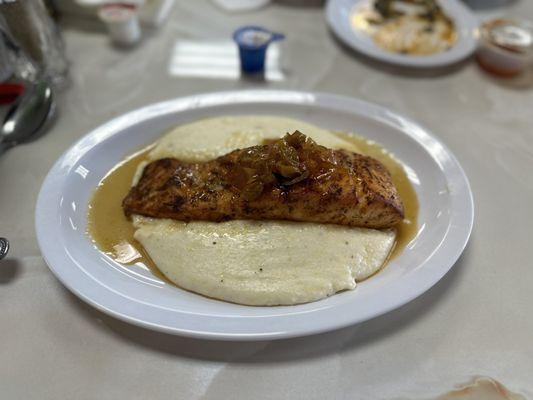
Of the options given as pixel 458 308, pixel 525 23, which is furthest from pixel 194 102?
pixel 525 23

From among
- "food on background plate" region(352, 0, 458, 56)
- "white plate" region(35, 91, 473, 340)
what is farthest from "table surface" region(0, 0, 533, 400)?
"food on background plate" region(352, 0, 458, 56)

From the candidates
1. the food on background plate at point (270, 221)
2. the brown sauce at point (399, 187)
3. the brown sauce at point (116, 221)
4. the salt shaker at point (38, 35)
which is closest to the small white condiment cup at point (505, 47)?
the brown sauce at point (399, 187)

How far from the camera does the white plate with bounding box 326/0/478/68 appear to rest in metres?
3.75

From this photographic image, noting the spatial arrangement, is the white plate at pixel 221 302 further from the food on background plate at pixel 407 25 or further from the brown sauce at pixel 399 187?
the food on background plate at pixel 407 25

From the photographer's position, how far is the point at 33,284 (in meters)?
2.27

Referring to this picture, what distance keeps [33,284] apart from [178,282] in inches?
30.5

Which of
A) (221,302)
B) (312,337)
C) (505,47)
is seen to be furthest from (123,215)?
(505,47)

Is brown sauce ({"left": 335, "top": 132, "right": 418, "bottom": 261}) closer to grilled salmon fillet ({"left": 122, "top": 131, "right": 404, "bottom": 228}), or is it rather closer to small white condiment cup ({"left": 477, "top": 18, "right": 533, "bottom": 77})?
grilled salmon fillet ({"left": 122, "top": 131, "right": 404, "bottom": 228})

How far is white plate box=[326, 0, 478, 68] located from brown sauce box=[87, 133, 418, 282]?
120 centimetres

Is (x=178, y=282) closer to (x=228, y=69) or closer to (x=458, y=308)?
(x=458, y=308)

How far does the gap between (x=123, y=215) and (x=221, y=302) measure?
855mm

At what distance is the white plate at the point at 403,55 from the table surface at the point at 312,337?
0.67 metres

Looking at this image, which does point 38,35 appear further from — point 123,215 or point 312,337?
point 312,337

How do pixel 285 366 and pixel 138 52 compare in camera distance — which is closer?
pixel 285 366
